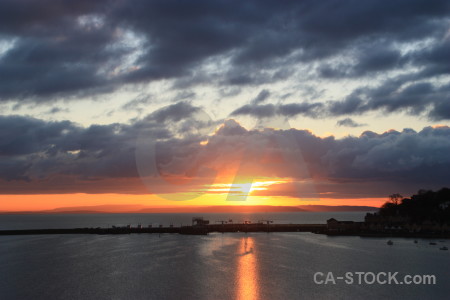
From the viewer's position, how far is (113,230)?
191750mm

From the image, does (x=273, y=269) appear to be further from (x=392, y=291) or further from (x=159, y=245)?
(x=159, y=245)

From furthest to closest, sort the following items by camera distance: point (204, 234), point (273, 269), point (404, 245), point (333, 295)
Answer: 1. point (204, 234)
2. point (404, 245)
3. point (273, 269)
4. point (333, 295)

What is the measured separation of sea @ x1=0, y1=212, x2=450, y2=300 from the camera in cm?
6525

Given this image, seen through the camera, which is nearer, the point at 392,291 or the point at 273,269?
the point at 392,291

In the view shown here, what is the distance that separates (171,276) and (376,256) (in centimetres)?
5299

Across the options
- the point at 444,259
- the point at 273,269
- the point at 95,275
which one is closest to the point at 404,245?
the point at 444,259

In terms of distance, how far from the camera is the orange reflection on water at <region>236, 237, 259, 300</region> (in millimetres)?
64350

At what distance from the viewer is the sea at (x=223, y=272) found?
6525cm

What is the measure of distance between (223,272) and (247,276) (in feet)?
22.1

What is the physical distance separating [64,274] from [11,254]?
4132 cm


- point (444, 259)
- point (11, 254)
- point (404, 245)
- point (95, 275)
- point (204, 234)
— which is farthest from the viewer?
point (204, 234)

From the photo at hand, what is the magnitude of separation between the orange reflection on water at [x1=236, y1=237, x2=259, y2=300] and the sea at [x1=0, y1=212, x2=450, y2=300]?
5.8 inches

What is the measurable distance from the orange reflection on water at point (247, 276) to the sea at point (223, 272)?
15 cm

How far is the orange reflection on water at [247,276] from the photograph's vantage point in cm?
6435
